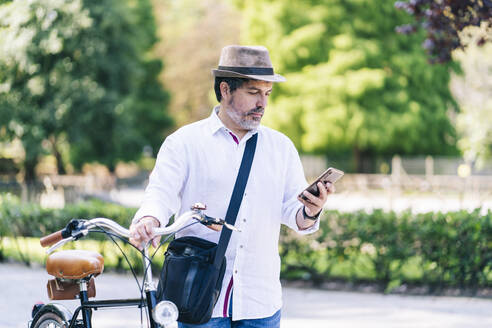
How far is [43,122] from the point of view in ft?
79.3

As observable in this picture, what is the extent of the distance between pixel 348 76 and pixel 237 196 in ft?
98.4

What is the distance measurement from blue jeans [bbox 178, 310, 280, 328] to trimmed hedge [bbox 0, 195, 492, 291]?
5.65m

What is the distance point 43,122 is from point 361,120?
15165 mm

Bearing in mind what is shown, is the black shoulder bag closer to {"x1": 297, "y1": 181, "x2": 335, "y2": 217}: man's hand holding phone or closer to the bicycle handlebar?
the bicycle handlebar

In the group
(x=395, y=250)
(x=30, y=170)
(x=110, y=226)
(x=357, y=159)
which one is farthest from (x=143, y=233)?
(x=357, y=159)

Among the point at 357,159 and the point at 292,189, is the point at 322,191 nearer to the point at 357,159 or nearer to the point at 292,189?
the point at 292,189

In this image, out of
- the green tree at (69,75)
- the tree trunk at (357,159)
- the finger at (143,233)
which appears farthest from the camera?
the tree trunk at (357,159)

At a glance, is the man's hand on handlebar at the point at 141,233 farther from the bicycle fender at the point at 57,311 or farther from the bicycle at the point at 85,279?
the bicycle fender at the point at 57,311

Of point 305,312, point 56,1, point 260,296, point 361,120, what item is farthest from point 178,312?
point 361,120

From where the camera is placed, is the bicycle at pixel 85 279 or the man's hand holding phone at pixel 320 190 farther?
the man's hand holding phone at pixel 320 190

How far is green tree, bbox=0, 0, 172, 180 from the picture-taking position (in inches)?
878

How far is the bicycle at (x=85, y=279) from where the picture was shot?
282 cm

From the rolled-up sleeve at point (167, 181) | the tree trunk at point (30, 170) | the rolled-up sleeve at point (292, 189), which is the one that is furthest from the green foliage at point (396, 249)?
the tree trunk at point (30, 170)

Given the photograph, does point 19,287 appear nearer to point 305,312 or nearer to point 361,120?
point 305,312
